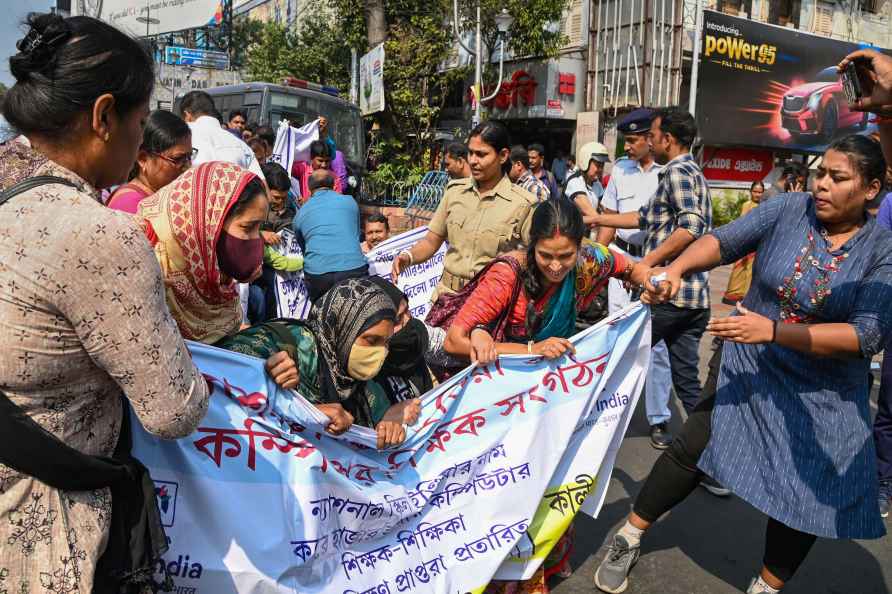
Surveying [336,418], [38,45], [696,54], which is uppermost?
[696,54]

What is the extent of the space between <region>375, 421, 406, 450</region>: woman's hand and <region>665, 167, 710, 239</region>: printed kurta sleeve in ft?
7.60

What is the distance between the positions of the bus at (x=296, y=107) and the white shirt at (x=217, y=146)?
566cm

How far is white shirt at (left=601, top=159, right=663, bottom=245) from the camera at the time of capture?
5086 millimetres

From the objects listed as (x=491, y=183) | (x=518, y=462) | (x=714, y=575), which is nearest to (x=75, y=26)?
(x=518, y=462)

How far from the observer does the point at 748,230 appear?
2.78m

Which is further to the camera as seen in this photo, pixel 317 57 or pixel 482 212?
pixel 317 57

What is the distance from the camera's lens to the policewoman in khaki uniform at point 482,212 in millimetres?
3764

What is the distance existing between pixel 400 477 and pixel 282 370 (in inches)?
24.7

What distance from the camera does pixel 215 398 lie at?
2.05 m

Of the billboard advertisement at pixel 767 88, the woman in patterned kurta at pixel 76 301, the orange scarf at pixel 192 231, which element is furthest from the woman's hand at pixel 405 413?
the billboard advertisement at pixel 767 88

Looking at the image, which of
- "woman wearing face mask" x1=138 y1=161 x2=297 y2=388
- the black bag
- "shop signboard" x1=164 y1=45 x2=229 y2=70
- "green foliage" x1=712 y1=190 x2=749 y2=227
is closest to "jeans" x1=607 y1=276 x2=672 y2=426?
"woman wearing face mask" x1=138 y1=161 x2=297 y2=388

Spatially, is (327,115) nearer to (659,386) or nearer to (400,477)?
(659,386)

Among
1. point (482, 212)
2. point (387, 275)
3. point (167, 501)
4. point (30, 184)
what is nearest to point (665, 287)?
point (482, 212)

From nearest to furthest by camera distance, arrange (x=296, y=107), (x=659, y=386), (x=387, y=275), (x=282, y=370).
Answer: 1. (x=282, y=370)
2. (x=659, y=386)
3. (x=387, y=275)
4. (x=296, y=107)
